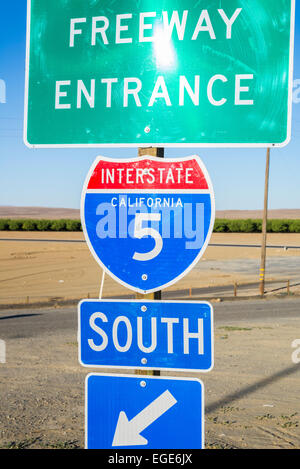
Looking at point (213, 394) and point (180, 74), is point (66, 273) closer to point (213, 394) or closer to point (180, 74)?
point (213, 394)

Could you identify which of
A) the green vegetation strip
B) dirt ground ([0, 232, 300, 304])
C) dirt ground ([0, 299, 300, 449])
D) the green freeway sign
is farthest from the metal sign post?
the green vegetation strip

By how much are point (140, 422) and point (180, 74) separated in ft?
5.46

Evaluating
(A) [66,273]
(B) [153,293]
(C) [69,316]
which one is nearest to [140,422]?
(B) [153,293]

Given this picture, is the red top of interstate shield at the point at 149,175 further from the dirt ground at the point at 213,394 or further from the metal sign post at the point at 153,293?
the dirt ground at the point at 213,394

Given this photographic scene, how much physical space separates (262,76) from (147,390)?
159 centimetres

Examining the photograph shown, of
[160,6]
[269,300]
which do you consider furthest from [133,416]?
[269,300]

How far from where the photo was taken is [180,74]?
2.73 metres

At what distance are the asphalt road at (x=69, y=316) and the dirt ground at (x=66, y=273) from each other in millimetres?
4698

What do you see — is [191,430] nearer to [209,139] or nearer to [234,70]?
[209,139]

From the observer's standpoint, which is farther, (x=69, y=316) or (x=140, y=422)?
(x=69, y=316)

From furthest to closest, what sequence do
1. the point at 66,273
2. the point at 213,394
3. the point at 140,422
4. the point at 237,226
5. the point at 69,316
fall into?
the point at 237,226
the point at 66,273
the point at 69,316
the point at 213,394
the point at 140,422

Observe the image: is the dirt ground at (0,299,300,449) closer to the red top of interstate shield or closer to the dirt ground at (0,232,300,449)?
the dirt ground at (0,232,300,449)

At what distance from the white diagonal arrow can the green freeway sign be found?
48.4 inches

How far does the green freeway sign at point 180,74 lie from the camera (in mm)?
2684
